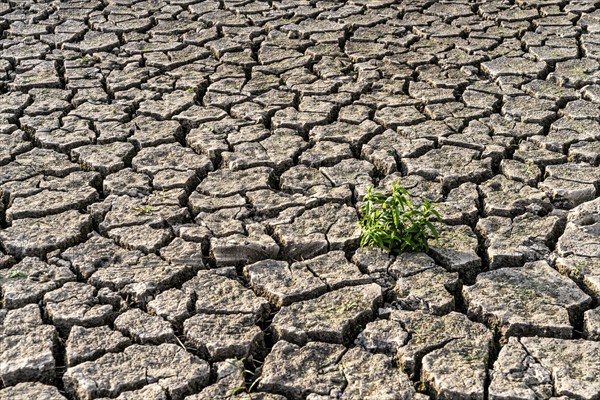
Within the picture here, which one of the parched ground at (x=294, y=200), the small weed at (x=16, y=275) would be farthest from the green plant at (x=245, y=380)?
the small weed at (x=16, y=275)

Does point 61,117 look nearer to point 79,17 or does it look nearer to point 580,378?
point 79,17

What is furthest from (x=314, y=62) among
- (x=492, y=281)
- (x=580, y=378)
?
(x=580, y=378)

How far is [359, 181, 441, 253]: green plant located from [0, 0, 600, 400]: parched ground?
0.06 meters

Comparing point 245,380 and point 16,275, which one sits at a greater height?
point 16,275

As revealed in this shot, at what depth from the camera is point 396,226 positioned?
3.57 meters

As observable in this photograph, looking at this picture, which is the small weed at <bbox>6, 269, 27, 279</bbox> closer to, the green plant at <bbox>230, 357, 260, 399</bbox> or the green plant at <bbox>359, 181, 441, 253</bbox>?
the green plant at <bbox>230, 357, 260, 399</bbox>

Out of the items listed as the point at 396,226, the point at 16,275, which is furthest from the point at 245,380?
the point at 16,275

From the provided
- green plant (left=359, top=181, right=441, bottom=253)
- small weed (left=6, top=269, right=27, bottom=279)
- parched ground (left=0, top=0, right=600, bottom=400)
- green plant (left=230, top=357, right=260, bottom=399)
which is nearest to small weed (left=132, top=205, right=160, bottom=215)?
parched ground (left=0, top=0, right=600, bottom=400)

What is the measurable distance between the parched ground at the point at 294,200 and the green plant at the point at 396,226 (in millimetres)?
58

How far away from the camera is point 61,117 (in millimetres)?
4832

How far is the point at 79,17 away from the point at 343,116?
2.38 meters

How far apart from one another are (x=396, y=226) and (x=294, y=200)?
0.59 metres

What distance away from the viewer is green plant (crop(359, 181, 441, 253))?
11.7 feet

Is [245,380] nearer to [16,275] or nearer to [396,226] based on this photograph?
[396,226]
